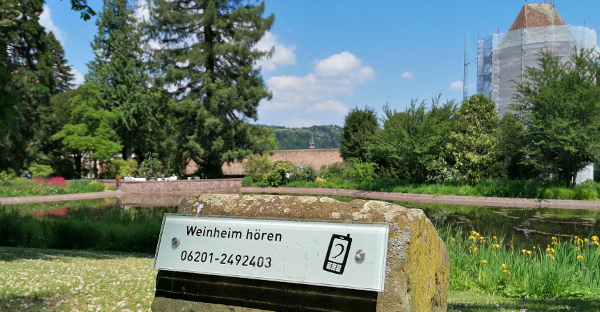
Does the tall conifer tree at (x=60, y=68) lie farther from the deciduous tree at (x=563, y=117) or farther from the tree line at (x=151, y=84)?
the deciduous tree at (x=563, y=117)

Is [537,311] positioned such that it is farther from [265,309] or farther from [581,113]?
[581,113]

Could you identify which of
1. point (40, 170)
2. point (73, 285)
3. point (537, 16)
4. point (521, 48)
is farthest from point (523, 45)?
point (40, 170)

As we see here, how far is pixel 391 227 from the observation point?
94.4 inches

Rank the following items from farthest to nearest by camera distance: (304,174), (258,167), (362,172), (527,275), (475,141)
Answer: (258,167) < (304,174) < (362,172) < (475,141) < (527,275)

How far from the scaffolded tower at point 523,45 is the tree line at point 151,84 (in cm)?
1817

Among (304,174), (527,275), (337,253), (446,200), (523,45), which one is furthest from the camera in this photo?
(523,45)

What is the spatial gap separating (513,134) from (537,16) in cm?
1835

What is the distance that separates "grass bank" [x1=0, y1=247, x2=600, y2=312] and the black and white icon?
6.72 feet

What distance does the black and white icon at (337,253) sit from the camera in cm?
232

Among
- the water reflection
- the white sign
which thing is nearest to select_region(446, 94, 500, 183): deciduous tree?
the water reflection

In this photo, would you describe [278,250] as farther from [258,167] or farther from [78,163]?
[78,163]

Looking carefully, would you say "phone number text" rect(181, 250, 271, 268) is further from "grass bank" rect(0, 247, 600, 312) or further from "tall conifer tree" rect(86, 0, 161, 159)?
"tall conifer tree" rect(86, 0, 161, 159)

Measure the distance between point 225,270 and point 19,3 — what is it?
3548cm

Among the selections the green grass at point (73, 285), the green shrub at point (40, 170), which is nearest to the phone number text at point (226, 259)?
the green grass at point (73, 285)
